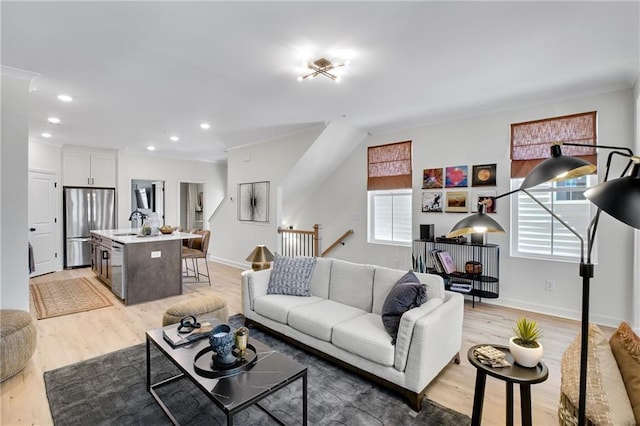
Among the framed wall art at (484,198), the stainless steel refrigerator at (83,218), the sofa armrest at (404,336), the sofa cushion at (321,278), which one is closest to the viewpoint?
the sofa armrest at (404,336)

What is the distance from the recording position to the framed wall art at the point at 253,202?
5.98m

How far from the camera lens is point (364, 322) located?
2523 millimetres

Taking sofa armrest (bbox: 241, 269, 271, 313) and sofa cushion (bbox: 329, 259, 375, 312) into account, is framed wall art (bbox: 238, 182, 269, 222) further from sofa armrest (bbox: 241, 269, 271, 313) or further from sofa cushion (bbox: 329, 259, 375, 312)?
sofa cushion (bbox: 329, 259, 375, 312)

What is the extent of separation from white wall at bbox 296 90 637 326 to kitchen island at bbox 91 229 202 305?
9.60ft

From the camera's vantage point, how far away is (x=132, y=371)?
2.51m

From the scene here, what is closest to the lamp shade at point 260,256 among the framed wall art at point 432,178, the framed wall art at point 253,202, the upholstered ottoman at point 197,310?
the upholstered ottoman at point 197,310

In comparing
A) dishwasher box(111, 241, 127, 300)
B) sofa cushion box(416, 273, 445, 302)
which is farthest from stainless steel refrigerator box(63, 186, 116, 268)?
sofa cushion box(416, 273, 445, 302)

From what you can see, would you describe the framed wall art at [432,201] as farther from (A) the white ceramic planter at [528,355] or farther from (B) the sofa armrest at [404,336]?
(A) the white ceramic planter at [528,355]

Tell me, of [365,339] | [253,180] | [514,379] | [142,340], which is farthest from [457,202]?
[142,340]

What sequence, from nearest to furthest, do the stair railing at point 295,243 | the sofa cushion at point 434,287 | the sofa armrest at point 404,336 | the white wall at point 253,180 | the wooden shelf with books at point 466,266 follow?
the sofa armrest at point 404,336, the sofa cushion at point 434,287, the wooden shelf with books at point 466,266, the white wall at point 253,180, the stair railing at point 295,243

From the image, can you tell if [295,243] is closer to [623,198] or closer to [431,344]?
[431,344]

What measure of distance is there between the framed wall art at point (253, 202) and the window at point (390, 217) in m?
2.01

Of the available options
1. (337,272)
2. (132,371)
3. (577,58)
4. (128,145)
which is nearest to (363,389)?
(337,272)

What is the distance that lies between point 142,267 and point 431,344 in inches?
154
